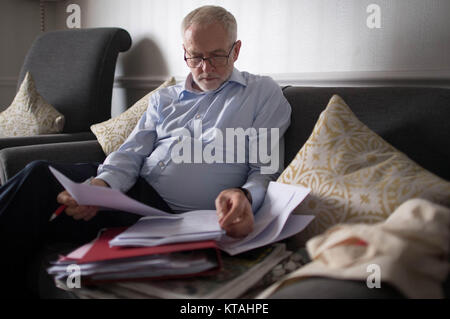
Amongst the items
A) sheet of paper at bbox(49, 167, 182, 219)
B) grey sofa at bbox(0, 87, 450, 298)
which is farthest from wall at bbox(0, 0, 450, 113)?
sheet of paper at bbox(49, 167, 182, 219)

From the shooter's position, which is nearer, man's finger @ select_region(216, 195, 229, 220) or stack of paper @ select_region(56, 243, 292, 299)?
stack of paper @ select_region(56, 243, 292, 299)

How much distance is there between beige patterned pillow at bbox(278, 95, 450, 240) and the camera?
857 millimetres

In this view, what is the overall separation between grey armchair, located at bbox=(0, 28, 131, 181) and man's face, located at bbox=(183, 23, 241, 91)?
37.5 inches

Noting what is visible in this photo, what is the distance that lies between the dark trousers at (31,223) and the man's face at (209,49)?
1.65ft

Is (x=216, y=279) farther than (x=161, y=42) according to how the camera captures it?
No

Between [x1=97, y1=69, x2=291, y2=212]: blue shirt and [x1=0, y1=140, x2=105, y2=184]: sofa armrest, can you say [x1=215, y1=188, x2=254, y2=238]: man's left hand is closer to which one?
[x1=97, y1=69, x2=291, y2=212]: blue shirt

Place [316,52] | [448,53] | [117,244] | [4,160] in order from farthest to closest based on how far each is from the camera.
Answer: [316,52], [4,160], [448,53], [117,244]

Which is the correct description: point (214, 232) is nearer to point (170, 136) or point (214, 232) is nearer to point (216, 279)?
point (216, 279)

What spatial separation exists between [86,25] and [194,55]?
1.78 metres

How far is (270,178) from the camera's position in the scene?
4.01 feet

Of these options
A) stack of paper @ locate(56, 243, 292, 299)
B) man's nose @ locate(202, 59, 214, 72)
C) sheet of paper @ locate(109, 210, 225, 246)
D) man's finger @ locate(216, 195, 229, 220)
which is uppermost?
man's nose @ locate(202, 59, 214, 72)
